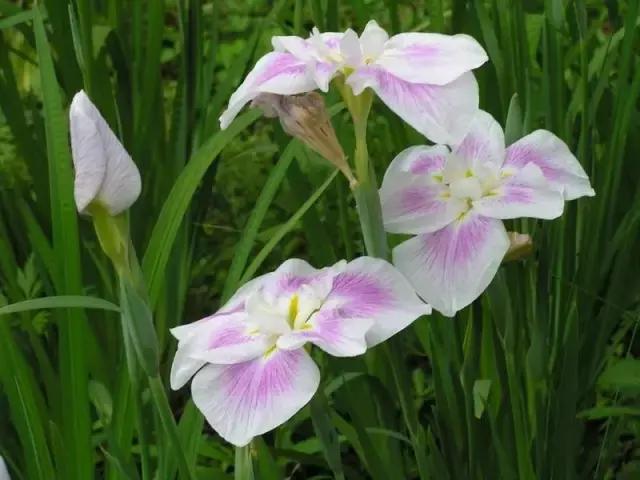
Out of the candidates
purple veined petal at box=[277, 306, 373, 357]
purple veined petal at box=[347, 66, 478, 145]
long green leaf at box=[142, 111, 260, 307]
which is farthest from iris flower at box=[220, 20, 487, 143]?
long green leaf at box=[142, 111, 260, 307]

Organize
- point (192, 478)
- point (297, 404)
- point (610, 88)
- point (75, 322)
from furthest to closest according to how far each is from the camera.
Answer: point (610, 88), point (75, 322), point (192, 478), point (297, 404)

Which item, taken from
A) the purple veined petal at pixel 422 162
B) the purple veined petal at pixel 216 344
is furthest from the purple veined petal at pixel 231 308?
the purple veined petal at pixel 422 162

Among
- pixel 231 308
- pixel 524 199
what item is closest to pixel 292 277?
pixel 231 308

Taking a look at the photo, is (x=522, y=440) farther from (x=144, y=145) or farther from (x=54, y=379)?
(x=144, y=145)

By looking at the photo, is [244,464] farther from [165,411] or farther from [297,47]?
[297,47]

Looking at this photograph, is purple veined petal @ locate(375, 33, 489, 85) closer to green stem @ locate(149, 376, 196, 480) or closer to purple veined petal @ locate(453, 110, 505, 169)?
purple veined petal @ locate(453, 110, 505, 169)

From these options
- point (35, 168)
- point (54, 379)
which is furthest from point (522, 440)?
point (35, 168)
